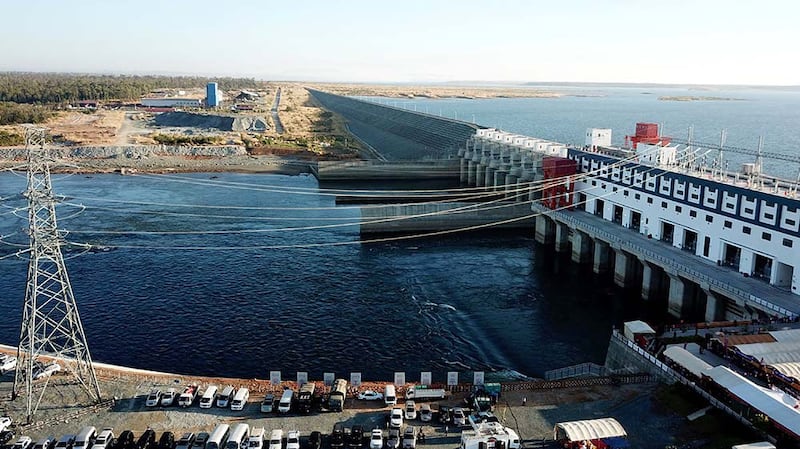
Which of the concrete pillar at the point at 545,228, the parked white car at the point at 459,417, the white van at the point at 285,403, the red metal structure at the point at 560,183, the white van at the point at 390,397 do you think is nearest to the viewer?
the parked white car at the point at 459,417

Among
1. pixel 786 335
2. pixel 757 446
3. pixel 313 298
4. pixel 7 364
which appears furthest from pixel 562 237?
pixel 7 364

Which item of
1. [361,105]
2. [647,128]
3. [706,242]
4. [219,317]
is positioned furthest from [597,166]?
[361,105]

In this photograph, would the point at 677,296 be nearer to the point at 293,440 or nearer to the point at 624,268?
the point at 624,268

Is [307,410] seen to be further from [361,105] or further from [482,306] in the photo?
[361,105]

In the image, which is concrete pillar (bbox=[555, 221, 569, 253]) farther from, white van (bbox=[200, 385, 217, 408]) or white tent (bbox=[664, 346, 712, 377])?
white van (bbox=[200, 385, 217, 408])

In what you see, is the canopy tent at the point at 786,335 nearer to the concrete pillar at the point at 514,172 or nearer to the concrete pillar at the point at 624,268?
the concrete pillar at the point at 624,268

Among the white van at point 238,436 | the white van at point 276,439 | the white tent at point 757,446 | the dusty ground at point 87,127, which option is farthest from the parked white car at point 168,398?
the dusty ground at point 87,127
